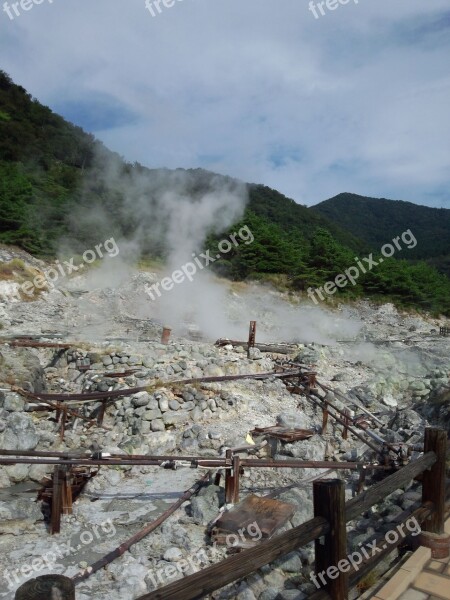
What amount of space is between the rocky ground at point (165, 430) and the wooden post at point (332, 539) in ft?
4.91

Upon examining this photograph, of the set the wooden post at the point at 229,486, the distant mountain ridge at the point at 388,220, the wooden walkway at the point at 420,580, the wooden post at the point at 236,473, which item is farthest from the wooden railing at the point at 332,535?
the distant mountain ridge at the point at 388,220

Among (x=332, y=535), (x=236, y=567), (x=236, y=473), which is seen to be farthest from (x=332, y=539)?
(x=236, y=473)

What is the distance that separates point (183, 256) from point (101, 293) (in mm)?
6475

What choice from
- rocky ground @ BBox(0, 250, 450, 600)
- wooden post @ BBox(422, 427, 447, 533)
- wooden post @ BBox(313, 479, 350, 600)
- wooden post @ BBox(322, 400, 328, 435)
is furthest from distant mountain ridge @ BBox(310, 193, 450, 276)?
wooden post @ BBox(313, 479, 350, 600)

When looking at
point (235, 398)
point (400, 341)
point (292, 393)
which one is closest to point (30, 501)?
point (235, 398)

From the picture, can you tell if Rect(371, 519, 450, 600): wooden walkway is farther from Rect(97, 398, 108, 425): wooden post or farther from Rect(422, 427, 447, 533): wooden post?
Rect(97, 398, 108, 425): wooden post

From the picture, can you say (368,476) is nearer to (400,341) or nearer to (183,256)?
(400,341)

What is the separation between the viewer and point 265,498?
505 centimetres

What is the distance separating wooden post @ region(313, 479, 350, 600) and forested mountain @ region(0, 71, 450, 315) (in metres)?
21.1

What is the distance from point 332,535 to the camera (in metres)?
2.29

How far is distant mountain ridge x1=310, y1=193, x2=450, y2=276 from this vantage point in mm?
65500

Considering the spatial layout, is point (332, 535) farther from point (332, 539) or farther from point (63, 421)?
point (63, 421)

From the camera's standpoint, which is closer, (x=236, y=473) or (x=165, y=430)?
(x=236, y=473)

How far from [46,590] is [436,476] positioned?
2907mm
